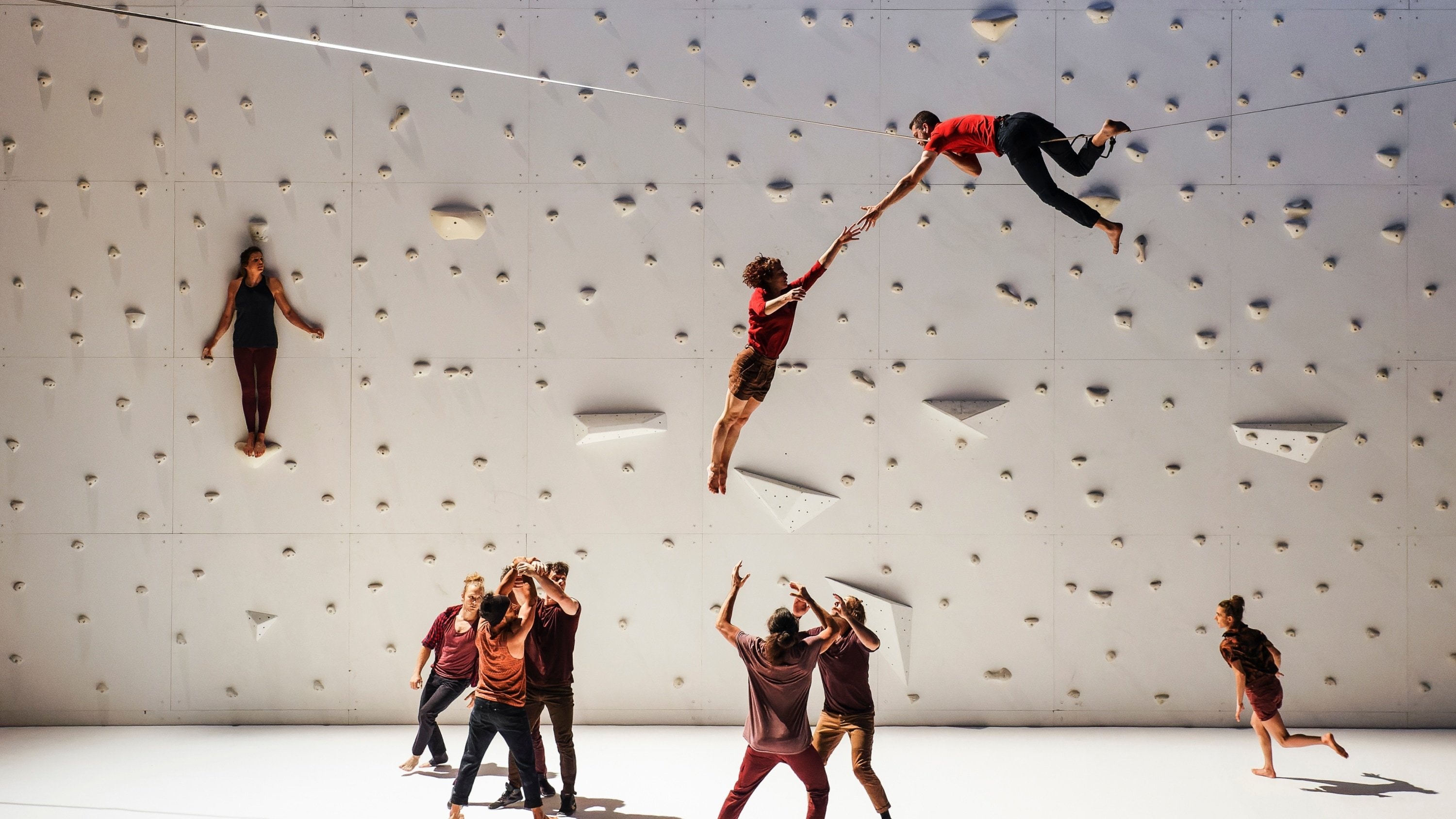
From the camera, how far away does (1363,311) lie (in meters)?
6.24

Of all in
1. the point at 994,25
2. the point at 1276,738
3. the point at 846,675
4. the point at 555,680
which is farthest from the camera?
the point at 994,25

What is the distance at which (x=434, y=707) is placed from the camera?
17.2 feet

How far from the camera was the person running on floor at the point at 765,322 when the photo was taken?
411 cm

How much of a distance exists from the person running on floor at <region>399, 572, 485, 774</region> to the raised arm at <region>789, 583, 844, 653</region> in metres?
1.86

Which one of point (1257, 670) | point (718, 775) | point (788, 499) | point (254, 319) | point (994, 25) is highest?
point (994, 25)

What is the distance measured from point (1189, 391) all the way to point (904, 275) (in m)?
2.05

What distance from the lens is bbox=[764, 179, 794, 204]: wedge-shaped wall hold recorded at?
624cm

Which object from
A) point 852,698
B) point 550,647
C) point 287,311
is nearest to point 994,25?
point 852,698

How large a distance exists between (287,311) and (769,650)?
13.6ft

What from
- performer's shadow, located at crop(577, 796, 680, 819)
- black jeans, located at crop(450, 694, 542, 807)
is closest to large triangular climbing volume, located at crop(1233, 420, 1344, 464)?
performer's shadow, located at crop(577, 796, 680, 819)

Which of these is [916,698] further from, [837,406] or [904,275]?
[904,275]

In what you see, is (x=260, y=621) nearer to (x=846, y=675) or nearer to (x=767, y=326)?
(x=846, y=675)

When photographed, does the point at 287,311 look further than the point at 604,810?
Yes

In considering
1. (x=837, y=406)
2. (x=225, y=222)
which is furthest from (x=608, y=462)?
(x=225, y=222)
